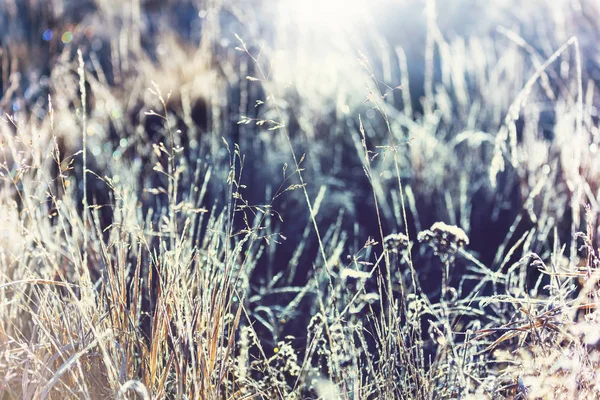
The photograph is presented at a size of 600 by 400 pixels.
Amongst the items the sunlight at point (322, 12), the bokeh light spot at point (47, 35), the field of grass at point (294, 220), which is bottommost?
the field of grass at point (294, 220)

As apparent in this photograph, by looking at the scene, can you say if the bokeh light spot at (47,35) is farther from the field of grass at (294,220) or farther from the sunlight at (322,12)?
the sunlight at (322,12)

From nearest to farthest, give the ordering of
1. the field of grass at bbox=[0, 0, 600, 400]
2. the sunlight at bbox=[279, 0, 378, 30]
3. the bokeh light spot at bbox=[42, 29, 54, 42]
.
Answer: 1. the field of grass at bbox=[0, 0, 600, 400]
2. the sunlight at bbox=[279, 0, 378, 30]
3. the bokeh light spot at bbox=[42, 29, 54, 42]

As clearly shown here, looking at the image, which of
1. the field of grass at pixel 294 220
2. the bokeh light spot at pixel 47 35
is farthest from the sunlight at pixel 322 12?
the bokeh light spot at pixel 47 35

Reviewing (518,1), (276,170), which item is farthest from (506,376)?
(518,1)

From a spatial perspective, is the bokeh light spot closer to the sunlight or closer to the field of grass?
the field of grass

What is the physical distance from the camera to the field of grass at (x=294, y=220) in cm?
126

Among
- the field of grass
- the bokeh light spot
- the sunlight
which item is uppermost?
the sunlight

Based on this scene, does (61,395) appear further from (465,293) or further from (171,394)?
(465,293)

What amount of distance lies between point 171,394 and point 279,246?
1297 millimetres

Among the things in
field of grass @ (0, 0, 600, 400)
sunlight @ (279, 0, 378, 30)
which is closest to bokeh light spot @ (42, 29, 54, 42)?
field of grass @ (0, 0, 600, 400)

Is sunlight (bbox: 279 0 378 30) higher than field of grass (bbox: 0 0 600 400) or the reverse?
higher

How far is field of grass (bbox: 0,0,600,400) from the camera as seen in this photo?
1.26 metres

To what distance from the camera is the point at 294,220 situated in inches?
114

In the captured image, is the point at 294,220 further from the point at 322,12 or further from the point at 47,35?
the point at 47,35
